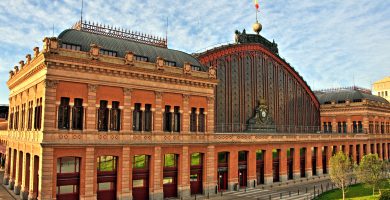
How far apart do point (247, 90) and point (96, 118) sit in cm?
3369

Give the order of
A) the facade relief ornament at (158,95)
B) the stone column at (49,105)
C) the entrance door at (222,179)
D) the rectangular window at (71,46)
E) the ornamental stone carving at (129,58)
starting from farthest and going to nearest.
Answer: the entrance door at (222,179)
the facade relief ornament at (158,95)
the ornamental stone carving at (129,58)
the rectangular window at (71,46)
the stone column at (49,105)

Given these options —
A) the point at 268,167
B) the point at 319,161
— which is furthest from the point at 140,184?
the point at 319,161

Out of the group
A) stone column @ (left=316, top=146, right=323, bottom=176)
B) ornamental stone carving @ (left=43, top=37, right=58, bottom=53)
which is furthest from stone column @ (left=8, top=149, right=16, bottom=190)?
stone column @ (left=316, top=146, right=323, bottom=176)

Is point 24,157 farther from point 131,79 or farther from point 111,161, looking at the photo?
point 131,79

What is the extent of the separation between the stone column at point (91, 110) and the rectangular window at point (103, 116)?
87 cm

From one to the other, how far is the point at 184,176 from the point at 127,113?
11.2 metres

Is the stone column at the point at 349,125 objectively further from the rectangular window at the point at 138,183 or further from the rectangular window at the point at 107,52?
the rectangular window at the point at 107,52

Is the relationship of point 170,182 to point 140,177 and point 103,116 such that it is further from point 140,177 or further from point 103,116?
point 103,116

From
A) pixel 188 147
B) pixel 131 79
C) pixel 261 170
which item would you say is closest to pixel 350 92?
pixel 261 170

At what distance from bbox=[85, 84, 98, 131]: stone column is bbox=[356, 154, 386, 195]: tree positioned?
3266 cm

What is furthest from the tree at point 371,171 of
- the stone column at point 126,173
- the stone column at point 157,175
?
the stone column at point 126,173

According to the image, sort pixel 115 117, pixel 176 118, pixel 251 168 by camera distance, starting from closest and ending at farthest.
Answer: pixel 115 117 → pixel 176 118 → pixel 251 168

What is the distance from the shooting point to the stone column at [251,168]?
51844 millimetres

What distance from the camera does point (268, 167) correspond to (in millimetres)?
55000
